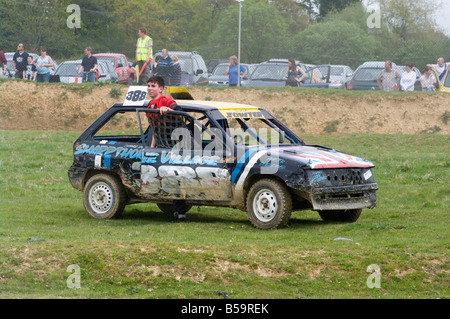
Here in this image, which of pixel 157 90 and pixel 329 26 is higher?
pixel 329 26

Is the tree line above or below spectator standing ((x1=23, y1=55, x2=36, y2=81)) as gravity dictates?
above

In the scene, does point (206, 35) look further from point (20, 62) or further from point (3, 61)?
point (3, 61)

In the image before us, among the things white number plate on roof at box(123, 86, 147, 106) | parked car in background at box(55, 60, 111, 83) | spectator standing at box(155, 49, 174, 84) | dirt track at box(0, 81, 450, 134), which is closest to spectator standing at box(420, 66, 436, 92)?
dirt track at box(0, 81, 450, 134)

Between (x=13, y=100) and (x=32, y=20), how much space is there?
534 cm

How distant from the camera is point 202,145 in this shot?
12.0 meters

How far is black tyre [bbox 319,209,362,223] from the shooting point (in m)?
11.5

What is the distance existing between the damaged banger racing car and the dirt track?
13422 millimetres

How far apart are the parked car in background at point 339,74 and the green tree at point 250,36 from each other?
8.02ft

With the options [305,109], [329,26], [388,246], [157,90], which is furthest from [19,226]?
[329,26]

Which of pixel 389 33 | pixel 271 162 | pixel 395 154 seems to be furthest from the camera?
pixel 389 33

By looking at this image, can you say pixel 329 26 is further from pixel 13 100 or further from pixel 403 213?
pixel 403 213

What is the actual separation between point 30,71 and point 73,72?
67.0 inches

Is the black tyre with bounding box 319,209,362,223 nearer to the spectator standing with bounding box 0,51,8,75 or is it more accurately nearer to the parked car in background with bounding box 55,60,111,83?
the parked car in background with bounding box 55,60,111,83

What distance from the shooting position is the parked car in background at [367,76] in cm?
2894
